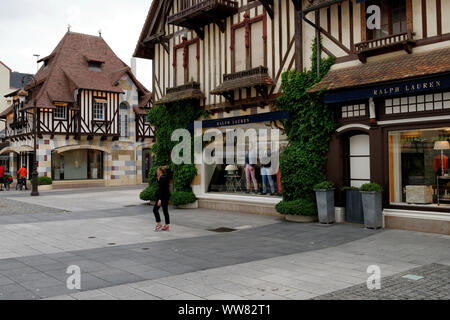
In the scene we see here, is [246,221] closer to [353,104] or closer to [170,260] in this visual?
[353,104]

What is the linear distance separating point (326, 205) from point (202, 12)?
8.61 meters

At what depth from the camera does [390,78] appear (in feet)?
34.2

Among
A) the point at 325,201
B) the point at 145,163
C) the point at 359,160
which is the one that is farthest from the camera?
the point at 145,163

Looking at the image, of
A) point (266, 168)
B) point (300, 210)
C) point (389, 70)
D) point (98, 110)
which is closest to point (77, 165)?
point (98, 110)

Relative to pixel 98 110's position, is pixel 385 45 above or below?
below

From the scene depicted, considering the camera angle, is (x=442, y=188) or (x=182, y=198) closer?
(x=442, y=188)

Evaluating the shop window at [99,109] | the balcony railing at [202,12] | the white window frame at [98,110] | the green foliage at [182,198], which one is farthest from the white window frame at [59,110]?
the green foliage at [182,198]

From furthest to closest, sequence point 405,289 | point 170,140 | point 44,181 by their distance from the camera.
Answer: point 44,181, point 170,140, point 405,289

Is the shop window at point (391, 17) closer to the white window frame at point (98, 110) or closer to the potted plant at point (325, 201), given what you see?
the potted plant at point (325, 201)

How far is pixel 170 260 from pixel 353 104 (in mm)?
7154

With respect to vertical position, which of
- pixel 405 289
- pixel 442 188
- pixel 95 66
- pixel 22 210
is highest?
pixel 95 66

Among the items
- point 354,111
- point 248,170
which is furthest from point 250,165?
point 354,111

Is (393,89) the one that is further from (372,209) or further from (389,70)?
(372,209)

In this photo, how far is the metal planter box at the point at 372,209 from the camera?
1105cm
